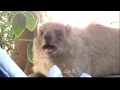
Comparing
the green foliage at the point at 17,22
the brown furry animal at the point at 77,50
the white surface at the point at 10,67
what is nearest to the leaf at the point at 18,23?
the green foliage at the point at 17,22

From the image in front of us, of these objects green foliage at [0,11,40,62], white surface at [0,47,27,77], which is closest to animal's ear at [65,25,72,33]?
green foliage at [0,11,40,62]

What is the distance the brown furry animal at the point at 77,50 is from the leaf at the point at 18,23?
0.40 ft

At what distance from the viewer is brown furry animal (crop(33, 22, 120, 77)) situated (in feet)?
3.64

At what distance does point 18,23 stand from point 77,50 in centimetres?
28

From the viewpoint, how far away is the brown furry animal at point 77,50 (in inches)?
43.6

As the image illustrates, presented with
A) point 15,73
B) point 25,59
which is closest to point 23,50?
point 25,59

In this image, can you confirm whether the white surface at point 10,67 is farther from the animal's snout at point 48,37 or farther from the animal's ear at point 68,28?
the animal's ear at point 68,28

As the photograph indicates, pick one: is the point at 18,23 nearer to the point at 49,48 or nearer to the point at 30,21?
the point at 30,21

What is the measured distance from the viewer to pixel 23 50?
1.50 meters
